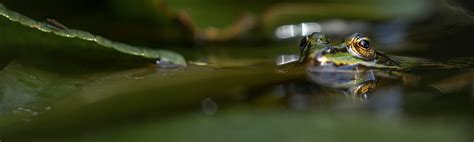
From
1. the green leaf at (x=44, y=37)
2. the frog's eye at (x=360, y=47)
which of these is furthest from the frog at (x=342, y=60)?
the green leaf at (x=44, y=37)

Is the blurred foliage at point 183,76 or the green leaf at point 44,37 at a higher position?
the green leaf at point 44,37

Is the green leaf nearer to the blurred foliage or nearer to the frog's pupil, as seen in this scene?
the blurred foliage

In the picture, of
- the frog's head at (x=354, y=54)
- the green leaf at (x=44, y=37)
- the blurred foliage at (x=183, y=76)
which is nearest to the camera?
the blurred foliage at (x=183, y=76)

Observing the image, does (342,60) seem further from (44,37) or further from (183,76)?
(44,37)

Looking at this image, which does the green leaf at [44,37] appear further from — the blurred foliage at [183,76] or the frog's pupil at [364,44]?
the frog's pupil at [364,44]

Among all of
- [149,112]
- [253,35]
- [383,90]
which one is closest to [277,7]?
[253,35]

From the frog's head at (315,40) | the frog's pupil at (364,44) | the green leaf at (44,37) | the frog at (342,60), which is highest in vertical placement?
the green leaf at (44,37)

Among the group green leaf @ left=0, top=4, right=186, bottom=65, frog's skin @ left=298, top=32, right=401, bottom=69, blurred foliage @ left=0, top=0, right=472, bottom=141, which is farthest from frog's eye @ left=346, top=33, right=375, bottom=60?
green leaf @ left=0, top=4, right=186, bottom=65

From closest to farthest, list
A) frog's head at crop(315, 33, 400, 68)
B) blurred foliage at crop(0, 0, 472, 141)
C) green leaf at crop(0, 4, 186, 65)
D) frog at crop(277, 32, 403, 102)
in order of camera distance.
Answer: blurred foliage at crop(0, 0, 472, 141) < green leaf at crop(0, 4, 186, 65) < frog at crop(277, 32, 403, 102) < frog's head at crop(315, 33, 400, 68)

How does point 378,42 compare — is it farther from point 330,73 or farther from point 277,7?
point 330,73
